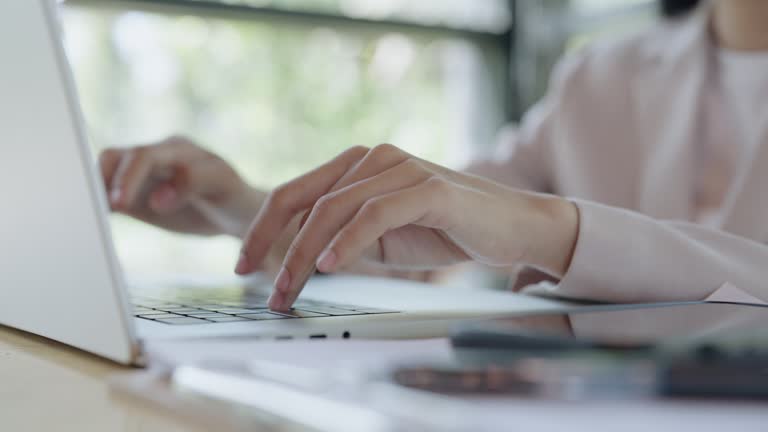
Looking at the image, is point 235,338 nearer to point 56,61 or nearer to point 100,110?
point 56,61

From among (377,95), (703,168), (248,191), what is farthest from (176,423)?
(377,95)

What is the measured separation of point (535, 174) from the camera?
4.63 feet

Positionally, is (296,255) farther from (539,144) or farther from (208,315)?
(539,144)

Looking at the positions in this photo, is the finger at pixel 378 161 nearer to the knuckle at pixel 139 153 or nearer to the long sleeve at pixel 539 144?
the knuckle at pixel 139 153

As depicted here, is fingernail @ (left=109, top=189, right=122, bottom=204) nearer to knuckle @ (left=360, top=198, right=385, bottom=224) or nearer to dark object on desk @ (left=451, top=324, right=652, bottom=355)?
knuckle @ (left=360, top=198, right=385, bottom=224)

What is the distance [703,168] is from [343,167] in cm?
77

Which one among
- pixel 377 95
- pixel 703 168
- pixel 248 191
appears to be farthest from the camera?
pixel 377 95

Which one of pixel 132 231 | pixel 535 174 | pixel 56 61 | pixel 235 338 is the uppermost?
pixel 56 61

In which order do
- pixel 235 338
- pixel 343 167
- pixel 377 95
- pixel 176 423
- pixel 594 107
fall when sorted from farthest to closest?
1. pixel 377 95
2. pixel 594 107
3. pixel 343 167
4. pixel 235 338
5. pixel 176 423

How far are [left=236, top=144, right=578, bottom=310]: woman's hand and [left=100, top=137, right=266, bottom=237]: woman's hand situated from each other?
323 mm

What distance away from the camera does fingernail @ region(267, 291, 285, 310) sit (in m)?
0.55

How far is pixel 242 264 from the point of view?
0.65 metres

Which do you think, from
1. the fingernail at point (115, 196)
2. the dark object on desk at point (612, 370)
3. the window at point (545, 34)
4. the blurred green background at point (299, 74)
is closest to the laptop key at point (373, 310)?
the dark object on desk at point (612, 370)

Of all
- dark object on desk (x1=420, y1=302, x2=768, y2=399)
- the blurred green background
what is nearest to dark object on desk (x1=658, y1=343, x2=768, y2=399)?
dark object on desk (x1=420, y1=302, x2=768, y2=399)
